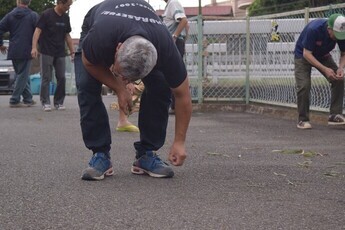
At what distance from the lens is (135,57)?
3193 millimetres

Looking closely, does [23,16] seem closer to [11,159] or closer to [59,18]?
[59,18]

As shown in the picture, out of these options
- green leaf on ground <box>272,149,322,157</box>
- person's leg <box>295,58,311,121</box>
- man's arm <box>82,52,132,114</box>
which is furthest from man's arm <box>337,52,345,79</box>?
man's arm <box>82,52,132,114</box>

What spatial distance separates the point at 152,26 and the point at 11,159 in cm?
198

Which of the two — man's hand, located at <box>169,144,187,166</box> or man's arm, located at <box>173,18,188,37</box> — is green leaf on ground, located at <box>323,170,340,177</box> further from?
man's arm, located at <box>173,18,188,37</box>

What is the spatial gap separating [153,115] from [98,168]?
538 millimetres

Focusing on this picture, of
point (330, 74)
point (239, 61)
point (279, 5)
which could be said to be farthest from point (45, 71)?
point (279, 5)

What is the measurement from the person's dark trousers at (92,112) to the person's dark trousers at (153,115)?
27 cm

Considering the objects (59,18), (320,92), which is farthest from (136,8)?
(59,18)

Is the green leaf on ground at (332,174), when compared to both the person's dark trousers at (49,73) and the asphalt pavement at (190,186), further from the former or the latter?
the person's dark trousers at (49,73)

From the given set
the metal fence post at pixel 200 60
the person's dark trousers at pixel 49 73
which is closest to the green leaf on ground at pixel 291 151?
the metal fence post at pixel 200 60

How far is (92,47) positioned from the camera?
11.3 ft

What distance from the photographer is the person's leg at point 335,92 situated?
7.01 metres

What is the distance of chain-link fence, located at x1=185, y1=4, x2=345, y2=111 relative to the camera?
923cm

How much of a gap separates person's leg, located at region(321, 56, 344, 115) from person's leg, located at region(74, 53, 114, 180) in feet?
12.3
